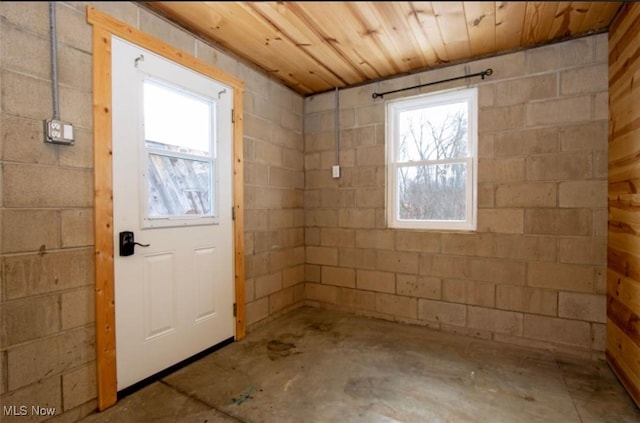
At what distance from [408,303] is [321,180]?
1538 millimetres

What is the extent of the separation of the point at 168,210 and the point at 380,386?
184 centimetres

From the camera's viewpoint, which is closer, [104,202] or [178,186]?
[104,202]

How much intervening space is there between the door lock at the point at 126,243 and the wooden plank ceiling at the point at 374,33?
1379 mm

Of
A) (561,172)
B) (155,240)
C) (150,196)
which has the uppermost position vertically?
(561,172)

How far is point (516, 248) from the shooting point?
2.61 meters

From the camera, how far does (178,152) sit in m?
2.29

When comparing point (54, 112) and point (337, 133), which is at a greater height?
point (337, 133)

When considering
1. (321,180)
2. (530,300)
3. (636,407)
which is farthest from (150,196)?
(636,407)

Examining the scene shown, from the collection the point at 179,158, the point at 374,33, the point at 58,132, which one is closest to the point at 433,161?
the point at 374,33

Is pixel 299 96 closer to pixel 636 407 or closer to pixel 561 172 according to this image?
pixel 561 172

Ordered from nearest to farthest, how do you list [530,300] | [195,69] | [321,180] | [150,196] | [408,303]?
[150,196]
[195,69]
[530,300]
[408,303]
[321,180]

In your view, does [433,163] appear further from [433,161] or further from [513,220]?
[513,220]

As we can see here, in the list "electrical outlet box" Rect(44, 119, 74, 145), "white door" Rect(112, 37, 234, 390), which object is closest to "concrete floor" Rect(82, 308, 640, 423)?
"white door" Rect(112, 37, 234, 390)

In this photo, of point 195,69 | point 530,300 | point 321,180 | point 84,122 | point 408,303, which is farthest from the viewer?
point 321,180
